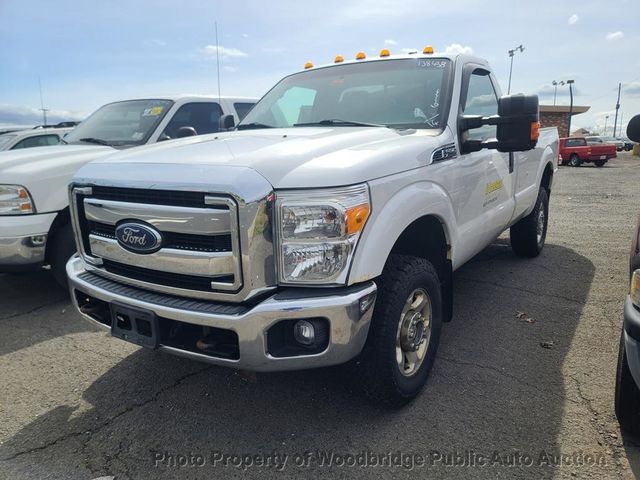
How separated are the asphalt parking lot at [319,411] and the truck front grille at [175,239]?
812mm

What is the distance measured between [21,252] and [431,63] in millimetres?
3574

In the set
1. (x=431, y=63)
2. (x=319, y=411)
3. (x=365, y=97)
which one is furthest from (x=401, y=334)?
(x=431, y=63)

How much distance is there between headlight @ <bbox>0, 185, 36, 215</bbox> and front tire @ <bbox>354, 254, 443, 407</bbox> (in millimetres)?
3203

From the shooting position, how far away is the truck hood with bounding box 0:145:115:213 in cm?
411

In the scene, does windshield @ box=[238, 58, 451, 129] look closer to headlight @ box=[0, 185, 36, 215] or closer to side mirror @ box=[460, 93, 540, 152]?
side mirror @ box=[460, 93, 540, 152]

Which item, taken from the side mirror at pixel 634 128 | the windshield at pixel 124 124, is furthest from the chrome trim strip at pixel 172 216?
the windshield at pixel 124 124

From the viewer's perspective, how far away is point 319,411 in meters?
2.77

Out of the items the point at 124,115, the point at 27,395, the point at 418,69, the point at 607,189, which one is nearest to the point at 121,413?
the point at 27,395

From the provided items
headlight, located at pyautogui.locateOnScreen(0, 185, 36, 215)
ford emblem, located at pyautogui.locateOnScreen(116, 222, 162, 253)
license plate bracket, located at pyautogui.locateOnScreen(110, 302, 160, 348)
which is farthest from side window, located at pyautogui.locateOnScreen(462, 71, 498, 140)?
headlight, located at pyautogui.locateOnScreen(0, 185, 36, 215)

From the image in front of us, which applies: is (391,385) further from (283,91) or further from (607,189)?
(607,189)

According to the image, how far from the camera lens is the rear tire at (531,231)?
544 cm

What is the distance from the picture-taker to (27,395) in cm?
304

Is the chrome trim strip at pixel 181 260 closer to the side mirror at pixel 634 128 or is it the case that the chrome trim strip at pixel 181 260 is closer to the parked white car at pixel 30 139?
the side mirror at pixel 634 128

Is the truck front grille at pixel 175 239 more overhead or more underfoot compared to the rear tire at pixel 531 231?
Result: more overhead
